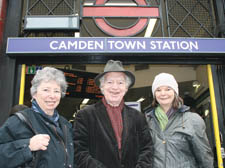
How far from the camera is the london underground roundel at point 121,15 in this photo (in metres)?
4.55

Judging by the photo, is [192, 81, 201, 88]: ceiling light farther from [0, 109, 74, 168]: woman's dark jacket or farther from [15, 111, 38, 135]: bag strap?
[15, 111, 38, 135]: bag strap

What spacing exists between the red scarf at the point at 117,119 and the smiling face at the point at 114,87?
51 millimetres

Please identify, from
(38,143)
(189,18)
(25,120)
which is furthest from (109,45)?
(38,143)

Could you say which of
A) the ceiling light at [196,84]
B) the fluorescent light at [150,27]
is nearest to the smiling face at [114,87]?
the fluorescent light at [150,27]

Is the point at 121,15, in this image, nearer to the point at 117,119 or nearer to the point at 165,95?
the point at 165,95

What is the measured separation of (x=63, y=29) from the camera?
432 cm

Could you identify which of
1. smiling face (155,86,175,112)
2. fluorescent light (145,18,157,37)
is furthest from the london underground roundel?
smiling face (155,86,175,112)

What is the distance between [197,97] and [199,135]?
443cm

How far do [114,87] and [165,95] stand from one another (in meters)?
0.58

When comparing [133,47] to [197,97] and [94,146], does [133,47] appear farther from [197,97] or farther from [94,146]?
[197,97]

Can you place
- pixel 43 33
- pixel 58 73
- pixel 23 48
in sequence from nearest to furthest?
1. pixel 58 73
2. pixel 23 48
3. pixel 43 33

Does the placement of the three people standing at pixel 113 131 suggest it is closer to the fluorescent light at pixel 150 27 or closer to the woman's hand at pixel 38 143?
the woman's hand at pixel 38 143

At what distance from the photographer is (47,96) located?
2.08 metres

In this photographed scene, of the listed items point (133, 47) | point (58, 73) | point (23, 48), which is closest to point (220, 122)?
point (133, 47)
